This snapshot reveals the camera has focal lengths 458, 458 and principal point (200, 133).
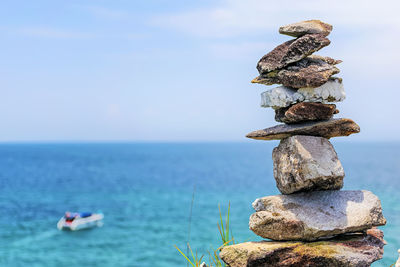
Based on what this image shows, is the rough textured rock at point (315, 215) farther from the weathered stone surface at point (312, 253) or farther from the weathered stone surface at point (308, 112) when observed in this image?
the weathered stone surface at point (308, 112)

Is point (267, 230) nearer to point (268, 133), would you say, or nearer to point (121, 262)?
point (268, 133)

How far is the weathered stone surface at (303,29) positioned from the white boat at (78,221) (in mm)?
30068

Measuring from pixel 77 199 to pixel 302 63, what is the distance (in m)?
46.7

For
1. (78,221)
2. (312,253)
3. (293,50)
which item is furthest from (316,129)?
(78,221)

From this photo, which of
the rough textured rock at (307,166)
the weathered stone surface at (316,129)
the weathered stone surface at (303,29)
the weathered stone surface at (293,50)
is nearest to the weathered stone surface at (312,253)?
the rough textured rock at (307,166)

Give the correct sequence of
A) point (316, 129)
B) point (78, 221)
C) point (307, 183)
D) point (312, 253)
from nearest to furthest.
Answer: point (312, 253) → point (307, 183) → point (316, 129) → point (78, 221)

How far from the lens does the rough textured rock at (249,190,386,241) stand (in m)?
6.47

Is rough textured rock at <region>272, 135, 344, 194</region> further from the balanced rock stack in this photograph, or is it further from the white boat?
the white boat

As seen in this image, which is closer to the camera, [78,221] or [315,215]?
[315,215]

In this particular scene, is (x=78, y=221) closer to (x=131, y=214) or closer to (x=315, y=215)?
(x=131, y=214)

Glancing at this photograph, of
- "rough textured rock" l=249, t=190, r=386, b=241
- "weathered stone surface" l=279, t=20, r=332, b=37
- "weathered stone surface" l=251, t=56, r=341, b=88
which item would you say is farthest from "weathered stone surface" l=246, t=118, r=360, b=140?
"weathered stone surface" l=279, t=20, r=332, b=37

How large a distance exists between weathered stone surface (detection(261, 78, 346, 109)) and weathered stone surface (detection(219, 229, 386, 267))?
2057 millimetres

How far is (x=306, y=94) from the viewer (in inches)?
266

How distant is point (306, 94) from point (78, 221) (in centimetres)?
3041
